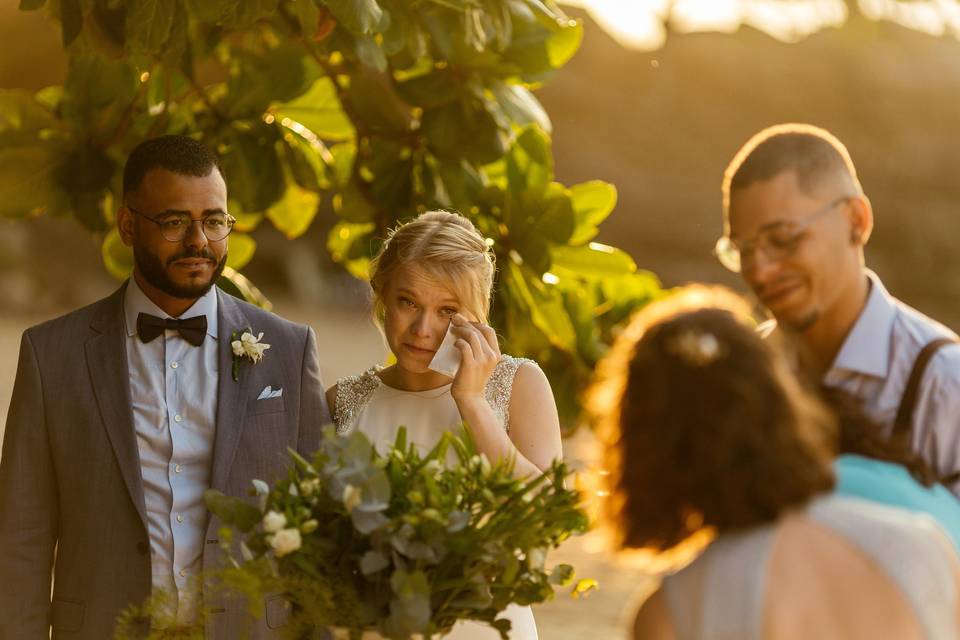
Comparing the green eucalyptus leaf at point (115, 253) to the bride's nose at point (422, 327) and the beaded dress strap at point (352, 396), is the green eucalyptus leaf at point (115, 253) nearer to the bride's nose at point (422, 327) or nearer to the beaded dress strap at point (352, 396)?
the beaded dress strap at point (352, 396)

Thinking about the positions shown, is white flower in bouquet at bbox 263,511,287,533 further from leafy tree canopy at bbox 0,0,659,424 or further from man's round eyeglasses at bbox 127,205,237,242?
leafy tree canopy at bbox 0,0,659,424

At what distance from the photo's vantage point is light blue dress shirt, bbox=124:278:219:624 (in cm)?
303

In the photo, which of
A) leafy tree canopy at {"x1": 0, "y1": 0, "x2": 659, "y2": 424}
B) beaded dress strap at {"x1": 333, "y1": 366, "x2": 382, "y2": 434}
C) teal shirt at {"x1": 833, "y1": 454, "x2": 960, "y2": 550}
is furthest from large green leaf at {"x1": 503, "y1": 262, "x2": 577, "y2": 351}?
teal shirt at {"x1": 833, "y1": 454, "x2": 960, "y2": 550}

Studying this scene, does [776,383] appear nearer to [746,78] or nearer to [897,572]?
[897,572]

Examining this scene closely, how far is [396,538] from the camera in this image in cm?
212

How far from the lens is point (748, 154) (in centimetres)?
221

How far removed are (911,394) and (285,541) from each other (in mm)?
1041

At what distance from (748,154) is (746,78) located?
59.2 ft

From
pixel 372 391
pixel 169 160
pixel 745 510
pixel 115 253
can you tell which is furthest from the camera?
pixel 115 253

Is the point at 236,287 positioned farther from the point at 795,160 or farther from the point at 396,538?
the point at 795,160

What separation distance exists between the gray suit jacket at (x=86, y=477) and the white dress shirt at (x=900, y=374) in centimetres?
152

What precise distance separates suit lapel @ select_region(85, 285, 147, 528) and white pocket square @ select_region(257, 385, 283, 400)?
0.31 metres

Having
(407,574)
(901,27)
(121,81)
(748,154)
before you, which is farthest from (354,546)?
(901,27)

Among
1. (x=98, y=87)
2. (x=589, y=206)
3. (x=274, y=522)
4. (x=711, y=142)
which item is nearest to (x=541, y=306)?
(x=589, y=206)
